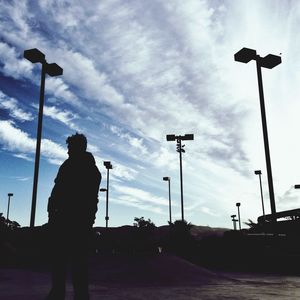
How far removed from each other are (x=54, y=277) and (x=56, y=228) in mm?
508

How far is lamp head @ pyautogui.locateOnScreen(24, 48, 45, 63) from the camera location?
1152 centimetres

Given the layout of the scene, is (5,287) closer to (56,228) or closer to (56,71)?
(56,228)

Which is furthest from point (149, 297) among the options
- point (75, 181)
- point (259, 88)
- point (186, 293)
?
point (259, 88)

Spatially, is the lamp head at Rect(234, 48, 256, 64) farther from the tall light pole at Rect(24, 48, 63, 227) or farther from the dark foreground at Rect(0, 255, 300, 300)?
the dark foreground at Rect(0, 255, 300, 300)

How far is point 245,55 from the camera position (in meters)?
11.7

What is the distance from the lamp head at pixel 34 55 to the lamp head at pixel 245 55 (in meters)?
6.60

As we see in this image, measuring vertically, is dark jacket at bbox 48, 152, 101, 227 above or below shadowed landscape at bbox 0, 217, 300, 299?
above

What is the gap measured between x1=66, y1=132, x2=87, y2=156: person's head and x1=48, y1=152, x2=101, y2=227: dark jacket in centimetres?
6

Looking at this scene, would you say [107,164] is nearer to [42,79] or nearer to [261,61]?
[42,79]

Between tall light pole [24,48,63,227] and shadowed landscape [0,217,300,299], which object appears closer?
shadowed landscape [0,217,300,299]

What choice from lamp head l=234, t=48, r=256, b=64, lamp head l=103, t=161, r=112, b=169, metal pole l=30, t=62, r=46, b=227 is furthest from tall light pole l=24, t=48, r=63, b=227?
lamp head l=103, t=161, r=112, b=169

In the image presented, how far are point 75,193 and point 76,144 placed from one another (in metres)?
0.60

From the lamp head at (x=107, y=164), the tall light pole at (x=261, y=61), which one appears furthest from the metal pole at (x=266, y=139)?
the lamp head at (x=107, y=164)

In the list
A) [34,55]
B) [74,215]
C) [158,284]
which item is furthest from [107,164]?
[74,215]
